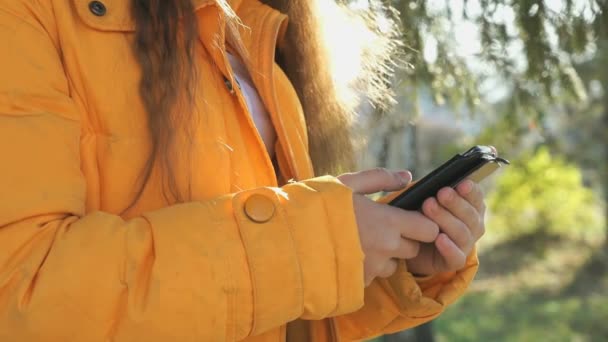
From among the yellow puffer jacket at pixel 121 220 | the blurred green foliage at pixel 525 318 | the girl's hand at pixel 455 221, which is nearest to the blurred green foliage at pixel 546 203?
the blurred green foliage at pixel 525 318

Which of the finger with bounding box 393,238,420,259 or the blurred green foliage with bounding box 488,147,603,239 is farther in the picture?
the blurred green foliage with bounding box 488,147,603,239

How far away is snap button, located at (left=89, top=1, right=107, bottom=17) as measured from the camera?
133cm

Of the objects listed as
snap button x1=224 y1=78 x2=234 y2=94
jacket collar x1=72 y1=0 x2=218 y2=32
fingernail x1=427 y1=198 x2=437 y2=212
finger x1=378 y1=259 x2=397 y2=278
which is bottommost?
finger x1=378 y1=259 x2=397 y2=278

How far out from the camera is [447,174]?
1.44m

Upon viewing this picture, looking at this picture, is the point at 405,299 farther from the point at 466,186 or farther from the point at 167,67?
the point at 167,67

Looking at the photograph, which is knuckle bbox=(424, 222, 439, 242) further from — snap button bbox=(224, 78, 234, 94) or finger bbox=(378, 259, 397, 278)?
snap button bbox=(224, 78, 234, 94)

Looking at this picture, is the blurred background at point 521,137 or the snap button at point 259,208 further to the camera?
the blurred background at point 521,137

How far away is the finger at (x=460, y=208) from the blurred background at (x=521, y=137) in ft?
2.48

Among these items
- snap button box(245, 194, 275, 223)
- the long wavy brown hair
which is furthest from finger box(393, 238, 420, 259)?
the long wavy brown hair

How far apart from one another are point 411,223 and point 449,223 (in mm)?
110

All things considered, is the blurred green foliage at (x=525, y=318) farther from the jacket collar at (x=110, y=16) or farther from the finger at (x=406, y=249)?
the jacket collar at (x=110, y=16)

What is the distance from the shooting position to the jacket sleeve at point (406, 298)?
5.40ft

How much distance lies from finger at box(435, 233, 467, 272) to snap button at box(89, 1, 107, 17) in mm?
713

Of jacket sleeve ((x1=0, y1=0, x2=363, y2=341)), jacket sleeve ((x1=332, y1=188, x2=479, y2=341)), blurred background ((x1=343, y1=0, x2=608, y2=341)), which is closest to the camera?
jacket sleeve ((x1=0, y1=0, x2=363, y2=341))
